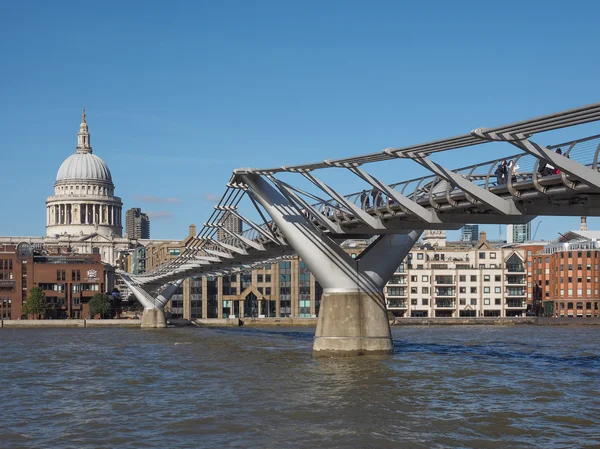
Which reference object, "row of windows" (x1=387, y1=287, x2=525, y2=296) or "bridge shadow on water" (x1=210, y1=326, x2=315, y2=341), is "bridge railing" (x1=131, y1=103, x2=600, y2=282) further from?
"row of windows" (x1=387, y1=287, x2=525, y2=296)

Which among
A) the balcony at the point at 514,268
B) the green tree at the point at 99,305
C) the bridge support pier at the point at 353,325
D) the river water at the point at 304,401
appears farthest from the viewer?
the balcony at the point at 514,268

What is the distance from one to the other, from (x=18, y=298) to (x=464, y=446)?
113 m

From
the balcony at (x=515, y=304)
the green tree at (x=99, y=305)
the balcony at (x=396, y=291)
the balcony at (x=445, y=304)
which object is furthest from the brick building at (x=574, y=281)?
the green tree at (x=99, y=305)

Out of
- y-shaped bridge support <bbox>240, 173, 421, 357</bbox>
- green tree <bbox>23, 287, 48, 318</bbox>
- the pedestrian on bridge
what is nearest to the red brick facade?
green tree <bbox>23, 287, 48, 318</bbox>

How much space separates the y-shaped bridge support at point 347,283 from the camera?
48281 millimetres

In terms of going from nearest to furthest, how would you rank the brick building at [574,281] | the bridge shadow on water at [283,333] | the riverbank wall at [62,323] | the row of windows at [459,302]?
the bridge shadow on water at [283,333], the riverbank wall at [62,323], the brick building at [574,281], the row of windows at [459,302]

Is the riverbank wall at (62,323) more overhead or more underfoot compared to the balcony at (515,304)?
more underfoot

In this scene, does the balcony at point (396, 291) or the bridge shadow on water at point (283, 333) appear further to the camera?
the balcony at point (396, 291)

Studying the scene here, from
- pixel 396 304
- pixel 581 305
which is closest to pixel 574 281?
pixel 581 305

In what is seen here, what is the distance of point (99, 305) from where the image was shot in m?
128

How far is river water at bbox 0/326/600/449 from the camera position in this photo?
25.4m

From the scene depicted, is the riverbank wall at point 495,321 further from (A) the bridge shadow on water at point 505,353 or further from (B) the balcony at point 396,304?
(A) the bridge shadow on water at point 505,353

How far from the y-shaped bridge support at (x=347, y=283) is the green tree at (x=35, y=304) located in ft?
266

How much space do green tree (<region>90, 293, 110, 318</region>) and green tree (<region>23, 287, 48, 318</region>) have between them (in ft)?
19.0
